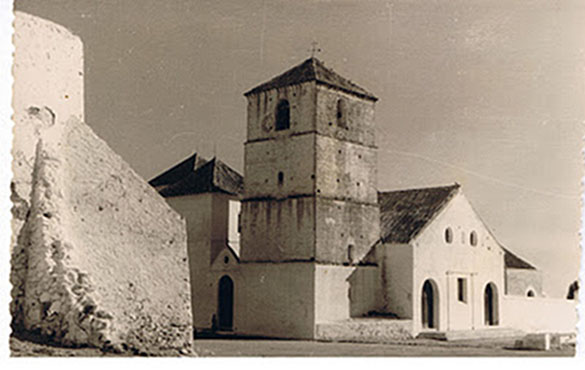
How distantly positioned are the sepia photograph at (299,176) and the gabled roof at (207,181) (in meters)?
0.04

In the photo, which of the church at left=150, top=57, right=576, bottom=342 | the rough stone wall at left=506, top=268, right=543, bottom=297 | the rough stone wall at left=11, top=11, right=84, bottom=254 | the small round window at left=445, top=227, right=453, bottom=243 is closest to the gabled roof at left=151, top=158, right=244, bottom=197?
the church at left=150, top=57, right=576, bottom=342

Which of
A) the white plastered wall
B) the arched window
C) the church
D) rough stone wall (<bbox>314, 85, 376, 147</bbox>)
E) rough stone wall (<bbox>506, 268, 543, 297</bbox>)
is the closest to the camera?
rough stone wall (<bbox>506, 268, 543, 297</bbox>)

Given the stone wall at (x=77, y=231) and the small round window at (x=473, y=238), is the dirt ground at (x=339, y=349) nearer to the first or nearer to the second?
the stone wall at (x=77, y=231)

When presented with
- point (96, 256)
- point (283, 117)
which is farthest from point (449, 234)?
point (96, 256)

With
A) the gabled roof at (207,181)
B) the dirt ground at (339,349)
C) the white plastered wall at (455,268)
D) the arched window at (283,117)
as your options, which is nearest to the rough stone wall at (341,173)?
the arched window at (283,117)

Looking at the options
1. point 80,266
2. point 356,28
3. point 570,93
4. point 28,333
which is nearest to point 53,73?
point 80,266

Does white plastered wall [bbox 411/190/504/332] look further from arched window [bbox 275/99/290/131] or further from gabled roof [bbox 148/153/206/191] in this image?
gabled roof [bbox 148/153/206/191]

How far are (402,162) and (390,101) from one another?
69 cm

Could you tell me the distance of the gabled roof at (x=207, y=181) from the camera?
9.96 m

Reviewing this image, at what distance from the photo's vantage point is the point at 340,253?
431 inches

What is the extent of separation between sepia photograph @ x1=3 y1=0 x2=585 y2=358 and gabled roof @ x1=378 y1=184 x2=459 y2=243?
4 centimetres

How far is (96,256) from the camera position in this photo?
8.35 meters

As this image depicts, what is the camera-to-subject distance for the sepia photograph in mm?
8352

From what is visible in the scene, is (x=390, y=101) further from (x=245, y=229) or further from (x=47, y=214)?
(x=47, y=214)
